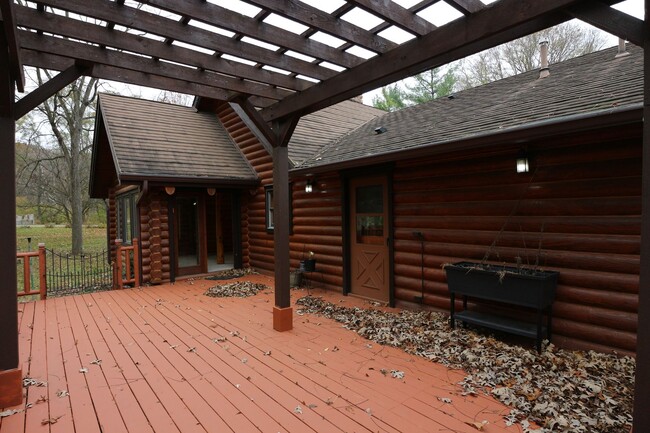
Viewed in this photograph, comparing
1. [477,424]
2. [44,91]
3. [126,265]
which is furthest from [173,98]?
[477,424]

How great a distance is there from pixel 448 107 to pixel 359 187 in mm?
2436

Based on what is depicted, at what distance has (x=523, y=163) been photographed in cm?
431

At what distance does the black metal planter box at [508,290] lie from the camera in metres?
3.81

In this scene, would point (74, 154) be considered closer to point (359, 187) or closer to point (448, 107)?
point (359, 187)

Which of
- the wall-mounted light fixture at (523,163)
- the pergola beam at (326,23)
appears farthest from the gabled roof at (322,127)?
the pergola beam at (326,23)

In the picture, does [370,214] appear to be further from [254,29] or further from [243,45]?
[254,29]

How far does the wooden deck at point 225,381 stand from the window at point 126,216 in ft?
13.7

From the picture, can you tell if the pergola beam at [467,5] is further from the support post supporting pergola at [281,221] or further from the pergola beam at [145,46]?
the support post supporting pergola at [281,221]

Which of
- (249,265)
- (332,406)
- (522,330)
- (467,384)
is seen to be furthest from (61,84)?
(249,265)

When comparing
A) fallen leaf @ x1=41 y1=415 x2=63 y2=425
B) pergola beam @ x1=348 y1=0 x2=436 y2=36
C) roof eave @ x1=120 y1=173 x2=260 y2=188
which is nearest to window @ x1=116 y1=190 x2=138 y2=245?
roof eave @ x1=120 y1=173 x2=260 y2=188

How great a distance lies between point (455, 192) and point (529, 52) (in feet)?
40.0

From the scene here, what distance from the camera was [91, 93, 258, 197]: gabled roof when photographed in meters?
7.95

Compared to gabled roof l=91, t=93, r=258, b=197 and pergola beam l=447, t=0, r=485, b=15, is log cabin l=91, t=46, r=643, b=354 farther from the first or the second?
pergola beam l=447, t=0, r=485, b=15

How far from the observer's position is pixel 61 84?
3.24 m
